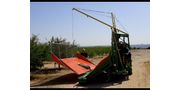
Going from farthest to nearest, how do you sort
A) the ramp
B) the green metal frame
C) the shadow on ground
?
the ramp
the green metal frame
the shadow on ground

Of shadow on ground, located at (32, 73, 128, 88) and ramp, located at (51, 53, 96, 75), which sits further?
ramp, located at (51, 53, 96, 75)

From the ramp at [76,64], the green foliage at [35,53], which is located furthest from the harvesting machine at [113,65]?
the green foliage at [35,53]

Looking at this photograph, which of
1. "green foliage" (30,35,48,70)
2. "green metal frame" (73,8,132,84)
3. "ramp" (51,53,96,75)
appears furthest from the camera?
"green foliage" (30,35,48,70)

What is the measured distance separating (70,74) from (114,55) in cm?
265

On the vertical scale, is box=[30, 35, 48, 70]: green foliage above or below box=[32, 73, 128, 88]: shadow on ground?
above

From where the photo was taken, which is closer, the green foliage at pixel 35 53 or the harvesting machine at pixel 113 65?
the harvesting machine at pixel 113 65

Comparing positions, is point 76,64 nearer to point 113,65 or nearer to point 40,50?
point 113,65

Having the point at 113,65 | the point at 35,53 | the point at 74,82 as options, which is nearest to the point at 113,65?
the point at 113,65

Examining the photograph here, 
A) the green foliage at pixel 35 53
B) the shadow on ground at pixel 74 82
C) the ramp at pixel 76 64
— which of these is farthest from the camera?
the green foliage at pixel 35 53

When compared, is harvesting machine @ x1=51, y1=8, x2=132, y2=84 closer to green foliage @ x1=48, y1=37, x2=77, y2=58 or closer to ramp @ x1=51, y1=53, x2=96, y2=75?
ramp @ x1=51, y1=53, x2=96, y2=75

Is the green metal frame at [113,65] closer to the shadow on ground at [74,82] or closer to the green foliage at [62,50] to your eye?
the shadow on ground at [74,82]

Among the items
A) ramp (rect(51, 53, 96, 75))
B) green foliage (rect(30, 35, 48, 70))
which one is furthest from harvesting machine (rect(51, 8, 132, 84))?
green foliage (rect(30, 35, 48, 70))
